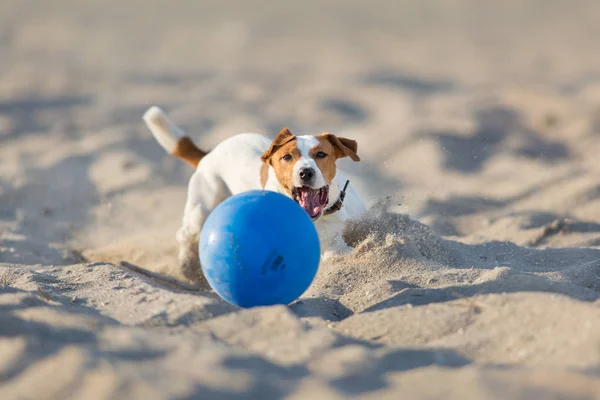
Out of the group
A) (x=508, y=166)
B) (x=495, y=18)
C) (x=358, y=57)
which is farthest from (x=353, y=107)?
(x=495, y=18)

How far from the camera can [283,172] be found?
4.90 meters

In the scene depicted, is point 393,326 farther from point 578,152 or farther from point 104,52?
point 104,52

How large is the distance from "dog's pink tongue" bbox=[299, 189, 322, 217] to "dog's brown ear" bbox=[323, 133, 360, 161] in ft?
1.17

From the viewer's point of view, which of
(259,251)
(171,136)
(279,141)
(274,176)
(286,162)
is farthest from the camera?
(171,136)

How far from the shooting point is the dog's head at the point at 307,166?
4770mm

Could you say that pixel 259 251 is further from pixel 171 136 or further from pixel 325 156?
pixel 171 136

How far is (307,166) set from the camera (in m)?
4.73

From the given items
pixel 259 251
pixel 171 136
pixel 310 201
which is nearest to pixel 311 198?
pixel 310 201

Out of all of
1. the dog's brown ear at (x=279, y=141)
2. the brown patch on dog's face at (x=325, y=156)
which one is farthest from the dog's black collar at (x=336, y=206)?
the dog's brown ear at (x=279, y=141)

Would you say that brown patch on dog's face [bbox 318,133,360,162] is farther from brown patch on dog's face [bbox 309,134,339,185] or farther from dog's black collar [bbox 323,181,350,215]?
dog's black collar [bbox 323,181,350,215]

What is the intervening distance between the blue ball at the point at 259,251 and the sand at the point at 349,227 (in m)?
0.15

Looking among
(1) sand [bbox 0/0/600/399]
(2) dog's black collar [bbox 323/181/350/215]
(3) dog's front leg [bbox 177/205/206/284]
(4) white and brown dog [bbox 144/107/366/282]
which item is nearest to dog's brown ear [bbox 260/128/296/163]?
(4) white and brown dog [bbox 144/107/366/282]

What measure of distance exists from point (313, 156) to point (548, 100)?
7937mm

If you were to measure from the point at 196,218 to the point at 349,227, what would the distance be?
1.31 m
